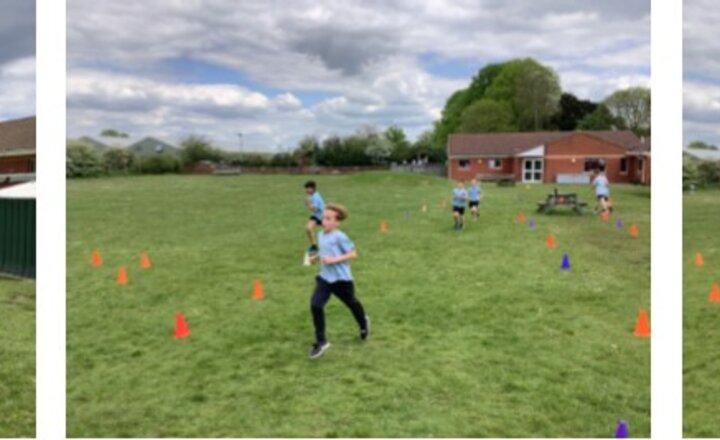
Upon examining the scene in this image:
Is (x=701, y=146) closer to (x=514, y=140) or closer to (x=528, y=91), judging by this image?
(x=528, y=91)

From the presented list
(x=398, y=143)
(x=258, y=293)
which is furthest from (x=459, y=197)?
(x=258, y=293)

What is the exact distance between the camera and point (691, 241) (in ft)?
9.64

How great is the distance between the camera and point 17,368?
290cm

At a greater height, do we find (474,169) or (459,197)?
(474,169)

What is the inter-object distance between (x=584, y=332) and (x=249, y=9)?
8.16ft

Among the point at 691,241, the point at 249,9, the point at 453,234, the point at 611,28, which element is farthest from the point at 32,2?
the point at 453,234

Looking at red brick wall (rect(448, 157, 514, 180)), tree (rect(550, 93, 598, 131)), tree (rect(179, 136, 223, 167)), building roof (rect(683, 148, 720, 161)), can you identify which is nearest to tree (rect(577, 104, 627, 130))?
tree (rect(550, 93, 598, 131))

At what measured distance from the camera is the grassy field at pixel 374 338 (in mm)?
2312

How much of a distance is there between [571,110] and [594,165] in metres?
1.61

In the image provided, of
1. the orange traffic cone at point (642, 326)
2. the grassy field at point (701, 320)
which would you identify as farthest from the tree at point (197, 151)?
the grassy field at point (701, 320)

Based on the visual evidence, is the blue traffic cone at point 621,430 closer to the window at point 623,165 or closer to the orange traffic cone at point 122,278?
the window at point 623,165

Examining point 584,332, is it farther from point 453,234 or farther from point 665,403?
point 453,234

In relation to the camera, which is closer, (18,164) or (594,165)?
(18,164)

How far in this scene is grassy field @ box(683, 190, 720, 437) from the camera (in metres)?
2.33
